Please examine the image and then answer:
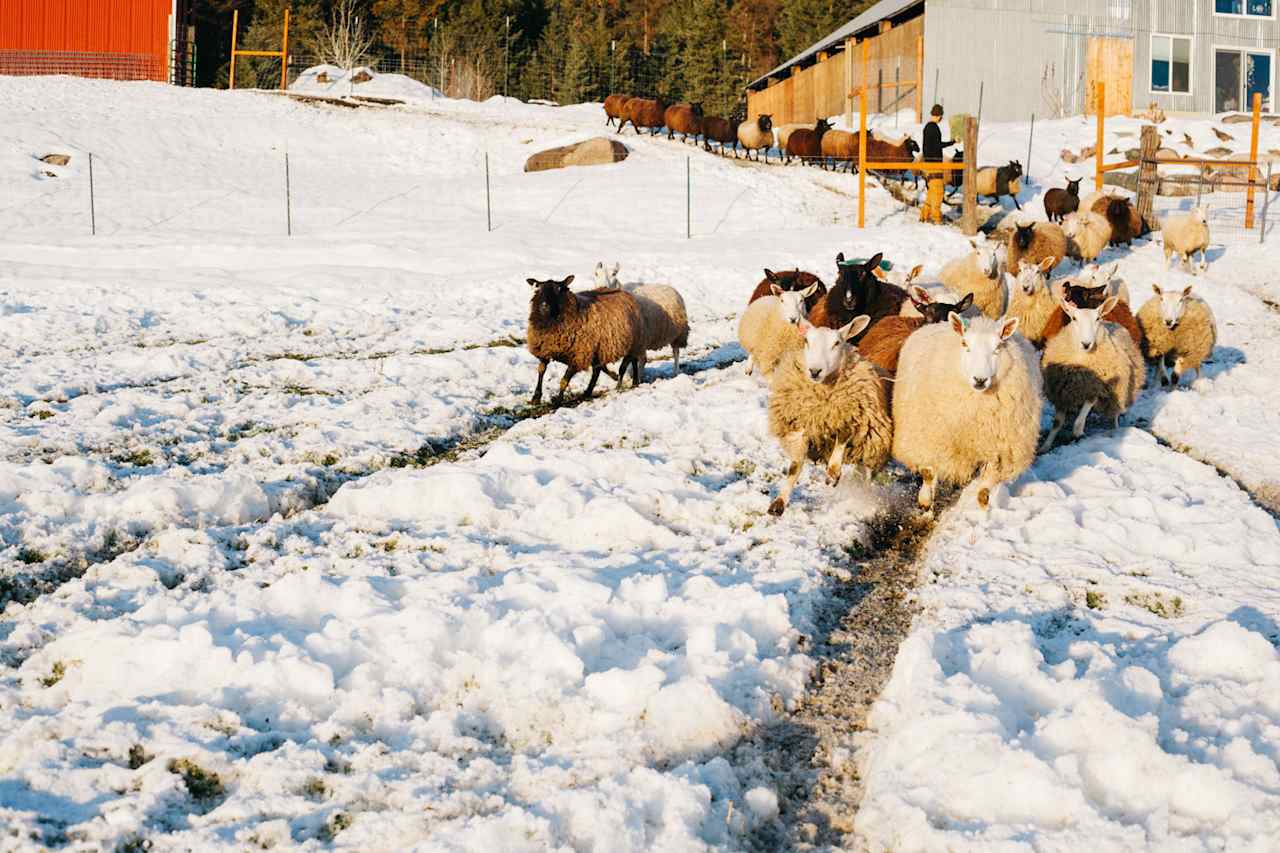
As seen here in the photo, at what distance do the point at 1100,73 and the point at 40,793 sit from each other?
3878 cm

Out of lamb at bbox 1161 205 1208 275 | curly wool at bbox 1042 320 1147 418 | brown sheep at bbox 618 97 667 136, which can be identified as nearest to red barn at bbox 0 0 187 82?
brown sheep at bbox 618 97 667 136

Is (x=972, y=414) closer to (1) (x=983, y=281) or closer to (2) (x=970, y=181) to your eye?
(1) (x=983, y=281)

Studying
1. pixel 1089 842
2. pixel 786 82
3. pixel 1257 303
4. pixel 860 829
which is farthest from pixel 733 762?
pixel 786 82

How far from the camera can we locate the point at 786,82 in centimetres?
4619

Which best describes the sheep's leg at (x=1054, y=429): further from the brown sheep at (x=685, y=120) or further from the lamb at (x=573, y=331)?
the brown sheep at (x=685, y=120)

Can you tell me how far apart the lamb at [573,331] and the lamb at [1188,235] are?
43.7ft

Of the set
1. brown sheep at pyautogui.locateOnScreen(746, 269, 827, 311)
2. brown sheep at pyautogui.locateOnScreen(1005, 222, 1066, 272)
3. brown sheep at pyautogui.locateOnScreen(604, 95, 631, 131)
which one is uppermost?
brown sheep at pyautogui.locateOnScreen(604, 95, 631, 131)

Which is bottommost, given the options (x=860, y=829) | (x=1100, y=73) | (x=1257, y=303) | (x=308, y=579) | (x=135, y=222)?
(x=860, y=829)

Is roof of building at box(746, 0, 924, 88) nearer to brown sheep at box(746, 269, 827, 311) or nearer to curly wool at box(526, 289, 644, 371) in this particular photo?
brown sheep at box(746, 269, 827, 311)

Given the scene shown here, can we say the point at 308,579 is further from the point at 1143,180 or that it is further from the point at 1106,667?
the point at 1143,180

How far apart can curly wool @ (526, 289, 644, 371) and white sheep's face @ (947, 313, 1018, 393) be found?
450 cm

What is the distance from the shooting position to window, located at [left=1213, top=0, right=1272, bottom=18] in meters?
36.4

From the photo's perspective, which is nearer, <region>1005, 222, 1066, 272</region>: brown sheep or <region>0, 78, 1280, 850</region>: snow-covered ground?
<region>0, 78, 1280, 850</region>: snow-covered ground

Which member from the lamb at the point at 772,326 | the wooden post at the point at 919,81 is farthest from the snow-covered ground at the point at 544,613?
the wooden post at the point at 919,81
